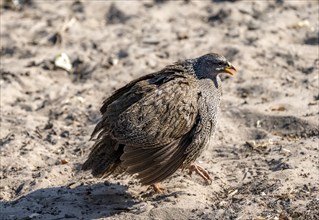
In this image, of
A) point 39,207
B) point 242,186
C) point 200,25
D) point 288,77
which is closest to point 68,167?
point 39,207

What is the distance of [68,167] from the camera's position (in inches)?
285

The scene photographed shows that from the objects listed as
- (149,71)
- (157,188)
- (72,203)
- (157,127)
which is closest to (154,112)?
(157,127)

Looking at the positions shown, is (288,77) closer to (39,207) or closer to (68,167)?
(68,167)

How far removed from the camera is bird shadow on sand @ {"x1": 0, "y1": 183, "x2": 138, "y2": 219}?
6.39 m

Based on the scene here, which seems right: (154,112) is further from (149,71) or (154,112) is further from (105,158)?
(149,71)

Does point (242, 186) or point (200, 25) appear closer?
point (242, 186)

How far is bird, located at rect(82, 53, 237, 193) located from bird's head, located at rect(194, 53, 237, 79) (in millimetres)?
74

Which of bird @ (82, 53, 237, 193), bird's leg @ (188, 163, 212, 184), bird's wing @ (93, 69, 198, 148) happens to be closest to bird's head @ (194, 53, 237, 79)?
bird @ (82, 53, 237, 193)

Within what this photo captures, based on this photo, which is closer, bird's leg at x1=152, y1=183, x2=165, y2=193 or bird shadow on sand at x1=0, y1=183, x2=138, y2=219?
bird shadow on sand at x1=0, y1=183, x2=138, y2=219

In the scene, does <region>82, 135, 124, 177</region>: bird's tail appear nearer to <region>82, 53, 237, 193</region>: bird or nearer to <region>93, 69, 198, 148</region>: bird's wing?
<region>82, 53, 237, 193</region>: bird

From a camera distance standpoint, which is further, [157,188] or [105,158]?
[157,188]

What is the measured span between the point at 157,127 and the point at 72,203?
1121mm

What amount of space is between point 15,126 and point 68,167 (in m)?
1.15

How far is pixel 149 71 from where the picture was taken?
9023 millimetres
